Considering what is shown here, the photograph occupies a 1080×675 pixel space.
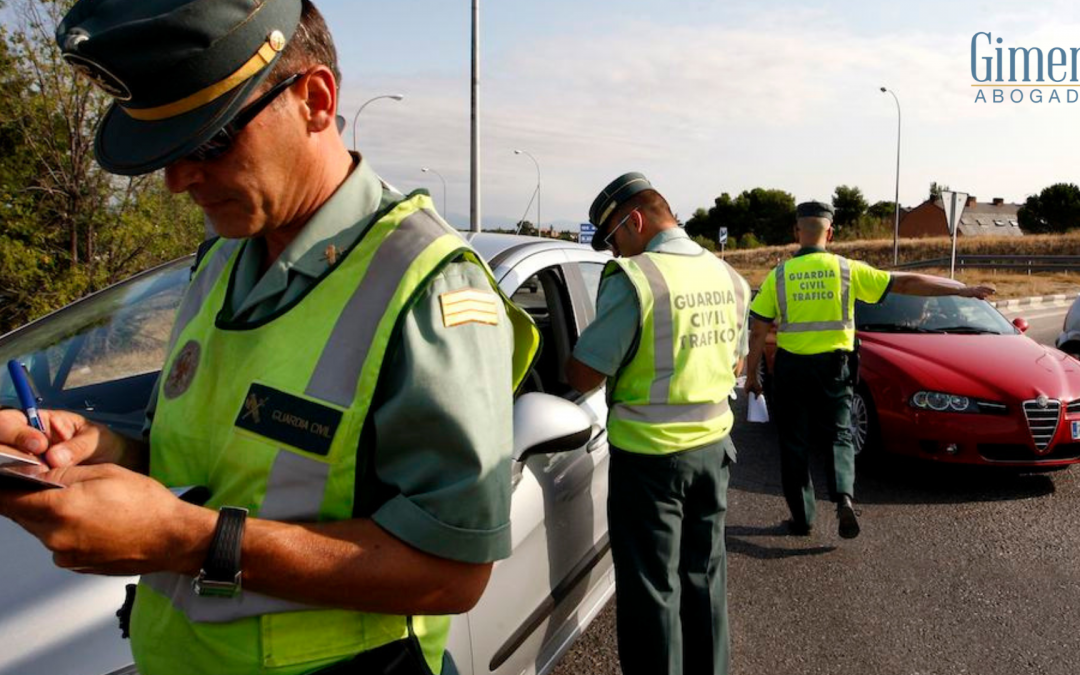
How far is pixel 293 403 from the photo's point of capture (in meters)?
1.10

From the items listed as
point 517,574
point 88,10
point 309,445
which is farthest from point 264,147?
point 517,574

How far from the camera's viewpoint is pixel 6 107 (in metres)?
6.94

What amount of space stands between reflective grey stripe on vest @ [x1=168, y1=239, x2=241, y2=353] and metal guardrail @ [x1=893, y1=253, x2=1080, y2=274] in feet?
112

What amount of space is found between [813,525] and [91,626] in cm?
423

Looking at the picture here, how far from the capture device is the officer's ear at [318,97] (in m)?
1.18

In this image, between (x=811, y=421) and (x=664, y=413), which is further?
(x=811, y=421)

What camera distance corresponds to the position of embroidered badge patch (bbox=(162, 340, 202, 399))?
1254 millimetres

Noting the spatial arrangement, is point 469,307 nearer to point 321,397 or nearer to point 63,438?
point 321,397

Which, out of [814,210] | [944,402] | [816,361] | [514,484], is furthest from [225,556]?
[944,402]

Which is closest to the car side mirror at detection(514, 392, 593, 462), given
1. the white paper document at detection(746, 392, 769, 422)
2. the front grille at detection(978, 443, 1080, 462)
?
the white paper document at detection(746, 392, 769, 422)

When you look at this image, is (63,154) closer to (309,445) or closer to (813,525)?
(813,525)

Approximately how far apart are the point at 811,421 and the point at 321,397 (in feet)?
14.2

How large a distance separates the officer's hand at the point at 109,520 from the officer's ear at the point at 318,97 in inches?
21.7

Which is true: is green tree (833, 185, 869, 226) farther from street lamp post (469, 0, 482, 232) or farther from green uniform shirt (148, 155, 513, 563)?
green uniform shirt (148, 155, 513, 563)
